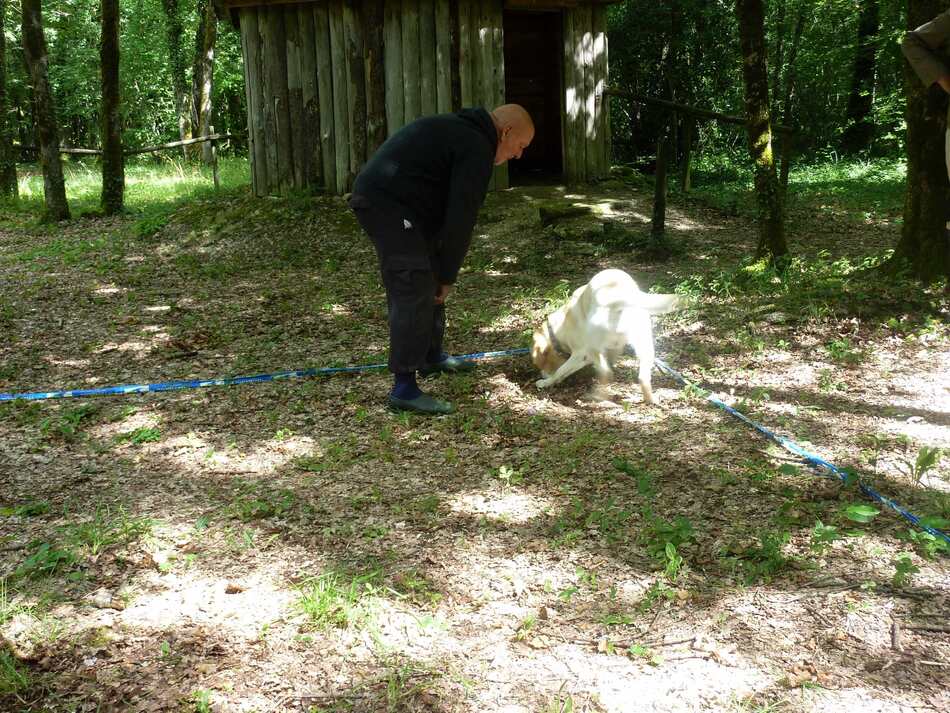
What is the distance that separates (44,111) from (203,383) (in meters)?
8.99

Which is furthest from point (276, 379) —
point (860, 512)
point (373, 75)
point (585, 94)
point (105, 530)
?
point (585, 94)

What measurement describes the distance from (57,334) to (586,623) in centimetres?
602

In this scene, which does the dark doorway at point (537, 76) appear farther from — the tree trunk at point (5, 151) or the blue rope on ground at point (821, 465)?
the tree trunk at point (5, 151)

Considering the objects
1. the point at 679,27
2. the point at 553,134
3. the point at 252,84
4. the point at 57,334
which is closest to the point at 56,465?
the point at 57,334

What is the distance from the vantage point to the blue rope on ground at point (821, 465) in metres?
3.36

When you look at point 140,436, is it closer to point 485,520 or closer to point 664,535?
→ point 485,520

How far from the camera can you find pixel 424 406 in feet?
16.6

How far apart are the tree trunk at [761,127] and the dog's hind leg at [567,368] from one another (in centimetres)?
316

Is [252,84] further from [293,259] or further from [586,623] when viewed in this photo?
[586,623]

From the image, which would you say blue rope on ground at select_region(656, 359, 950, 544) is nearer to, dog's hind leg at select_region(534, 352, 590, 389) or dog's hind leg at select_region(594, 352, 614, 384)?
dog's hind leg at select_region(594, 352, 614, 384)

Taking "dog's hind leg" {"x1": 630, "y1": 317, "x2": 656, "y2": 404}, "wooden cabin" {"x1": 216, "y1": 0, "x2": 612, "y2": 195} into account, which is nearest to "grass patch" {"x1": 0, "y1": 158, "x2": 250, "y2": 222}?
"wooden cabin" {"x1": 216, "y1": 0, "x2": 612, "y2": 195}

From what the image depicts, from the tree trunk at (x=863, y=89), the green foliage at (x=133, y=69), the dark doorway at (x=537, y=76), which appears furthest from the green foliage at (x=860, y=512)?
the green foliage at (x=133, y=69)

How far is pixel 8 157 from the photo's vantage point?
15305 millimetres

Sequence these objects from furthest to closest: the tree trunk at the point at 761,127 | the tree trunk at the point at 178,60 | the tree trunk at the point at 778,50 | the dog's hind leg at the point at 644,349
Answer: the tree trunk at the point at 178,60, the tree trunk at the point at 778,50, the tree trunk at the point at 761,127, the dog's hind leg at the point at 644,349
